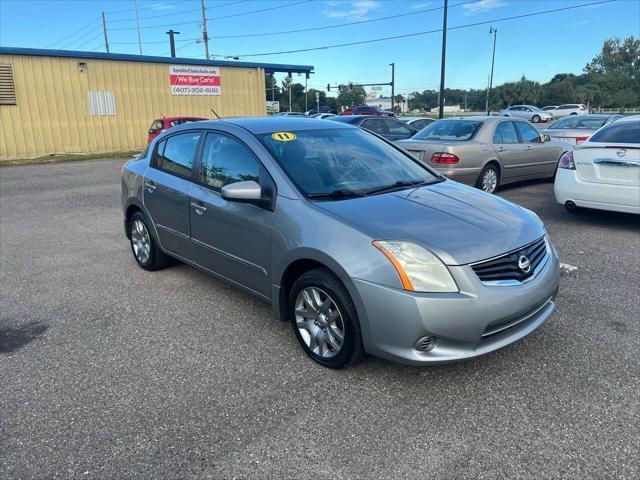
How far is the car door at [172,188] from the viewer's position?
4.45 m

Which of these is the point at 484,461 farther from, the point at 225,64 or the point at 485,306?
the point at 225,64

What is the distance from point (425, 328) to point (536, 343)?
1.27 m

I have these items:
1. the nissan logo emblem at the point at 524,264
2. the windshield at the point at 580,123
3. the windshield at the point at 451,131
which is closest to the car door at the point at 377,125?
the windshield at the point at 451,131

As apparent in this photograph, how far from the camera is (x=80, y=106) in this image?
807 inches

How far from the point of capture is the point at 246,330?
3896 mm

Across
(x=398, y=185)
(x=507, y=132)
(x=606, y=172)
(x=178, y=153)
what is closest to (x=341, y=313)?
(x=398, y=185)

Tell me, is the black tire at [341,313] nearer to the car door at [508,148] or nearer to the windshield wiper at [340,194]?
the windshield wiper at [340,194]

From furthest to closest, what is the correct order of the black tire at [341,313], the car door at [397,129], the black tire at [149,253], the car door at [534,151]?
the car door at [397,129] → the car door at [534,151] → the black tire at [149,253] → the black tire at [341,313]

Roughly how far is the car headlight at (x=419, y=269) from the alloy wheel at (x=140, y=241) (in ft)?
10.6

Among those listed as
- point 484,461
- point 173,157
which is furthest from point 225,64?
point 484,461

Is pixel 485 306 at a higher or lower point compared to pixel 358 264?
lower

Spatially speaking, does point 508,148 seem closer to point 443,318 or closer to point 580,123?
point 580,123

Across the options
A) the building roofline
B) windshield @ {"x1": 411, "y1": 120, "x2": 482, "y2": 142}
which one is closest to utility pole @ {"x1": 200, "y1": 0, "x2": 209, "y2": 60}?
the building roofline

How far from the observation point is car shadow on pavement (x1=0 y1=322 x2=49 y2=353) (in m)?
3.70
